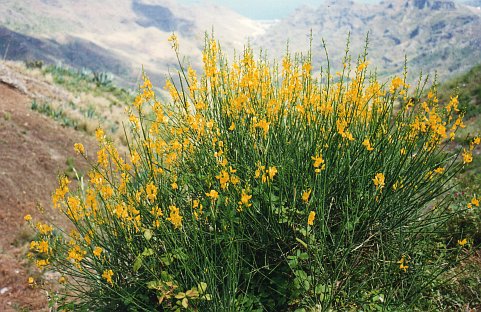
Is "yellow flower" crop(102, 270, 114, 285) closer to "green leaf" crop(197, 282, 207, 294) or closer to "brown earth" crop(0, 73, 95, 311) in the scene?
"green leaf" crop(197, 282, 207, 294)

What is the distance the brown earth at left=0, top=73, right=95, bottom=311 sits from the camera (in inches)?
208

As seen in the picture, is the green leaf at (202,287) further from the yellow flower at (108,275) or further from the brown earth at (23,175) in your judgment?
the brown earth at (23,175)

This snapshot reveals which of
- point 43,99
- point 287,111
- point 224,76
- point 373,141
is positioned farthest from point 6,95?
point 373,141

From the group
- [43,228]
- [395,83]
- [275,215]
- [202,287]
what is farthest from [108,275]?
[395,83]

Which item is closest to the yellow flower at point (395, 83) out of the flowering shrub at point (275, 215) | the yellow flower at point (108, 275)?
the flowering shrub at point (275, 215)

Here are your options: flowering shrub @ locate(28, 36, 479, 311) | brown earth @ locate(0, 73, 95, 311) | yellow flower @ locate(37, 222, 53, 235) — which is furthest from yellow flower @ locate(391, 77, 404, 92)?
brown earth @ locate(0, 73, 95, 311)

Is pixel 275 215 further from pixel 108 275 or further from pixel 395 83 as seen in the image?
pixel 395 83

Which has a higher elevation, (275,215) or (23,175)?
(275,215)

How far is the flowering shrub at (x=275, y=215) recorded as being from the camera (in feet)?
7.44

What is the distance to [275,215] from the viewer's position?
2.43m

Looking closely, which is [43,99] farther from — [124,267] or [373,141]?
[373,141]

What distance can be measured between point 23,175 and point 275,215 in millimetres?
7217

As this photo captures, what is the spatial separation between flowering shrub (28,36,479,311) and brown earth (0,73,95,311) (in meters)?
2.19

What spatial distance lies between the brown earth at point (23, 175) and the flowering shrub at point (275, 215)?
219cm
